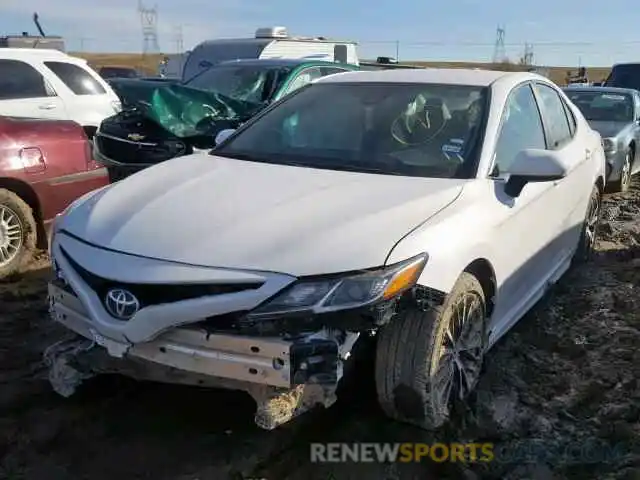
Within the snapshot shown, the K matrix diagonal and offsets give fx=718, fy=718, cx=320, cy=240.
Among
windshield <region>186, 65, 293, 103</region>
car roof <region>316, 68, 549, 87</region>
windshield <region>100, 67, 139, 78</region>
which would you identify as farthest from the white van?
windshield <region>100, 67, 139, 78</region>

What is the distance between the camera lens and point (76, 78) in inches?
327

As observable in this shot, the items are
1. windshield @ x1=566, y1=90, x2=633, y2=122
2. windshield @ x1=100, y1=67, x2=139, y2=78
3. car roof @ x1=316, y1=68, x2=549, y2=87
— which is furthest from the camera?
windshield @ x1=100, y1=67, x2=139, y2=78

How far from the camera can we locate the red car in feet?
16.7

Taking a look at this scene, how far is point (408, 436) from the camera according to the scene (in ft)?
10.3

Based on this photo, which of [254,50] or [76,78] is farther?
[254,50]

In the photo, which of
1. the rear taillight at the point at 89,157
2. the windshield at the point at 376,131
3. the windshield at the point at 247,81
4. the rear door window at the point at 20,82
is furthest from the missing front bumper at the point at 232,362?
the windshield at the point at 247,81

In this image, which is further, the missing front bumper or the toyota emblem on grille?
the toyota emblem on grille

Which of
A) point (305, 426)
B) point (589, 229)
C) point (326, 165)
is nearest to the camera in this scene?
point (305, 426)

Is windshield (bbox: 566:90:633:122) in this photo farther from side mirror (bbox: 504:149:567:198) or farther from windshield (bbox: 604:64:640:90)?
side mirror (bbox: 504:149:567:198)

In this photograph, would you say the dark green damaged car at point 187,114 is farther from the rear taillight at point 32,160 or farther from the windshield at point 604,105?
the windshield at point 604,105

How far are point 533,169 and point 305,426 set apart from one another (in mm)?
1595

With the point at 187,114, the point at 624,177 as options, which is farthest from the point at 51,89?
the point at 624,177

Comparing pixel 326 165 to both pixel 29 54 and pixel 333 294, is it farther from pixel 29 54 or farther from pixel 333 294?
pixel 29 54

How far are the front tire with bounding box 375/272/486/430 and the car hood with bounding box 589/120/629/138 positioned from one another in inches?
264
